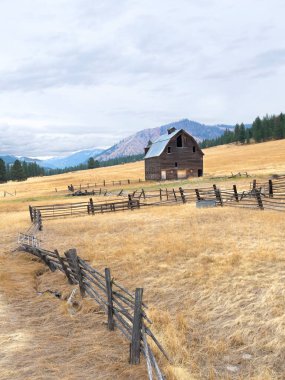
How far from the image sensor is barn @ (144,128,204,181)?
6303 cm

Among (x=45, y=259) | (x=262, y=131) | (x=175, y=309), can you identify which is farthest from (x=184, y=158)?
(x=262, y=131)

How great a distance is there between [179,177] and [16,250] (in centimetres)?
4750

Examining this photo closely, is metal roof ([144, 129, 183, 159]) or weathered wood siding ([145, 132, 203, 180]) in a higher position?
metal roof ([144, 129, 183, 159])

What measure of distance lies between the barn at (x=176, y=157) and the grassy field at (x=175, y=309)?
146ft

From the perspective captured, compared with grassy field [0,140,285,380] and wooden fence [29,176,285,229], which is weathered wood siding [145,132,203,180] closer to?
wooden fence [29,176,285,229]

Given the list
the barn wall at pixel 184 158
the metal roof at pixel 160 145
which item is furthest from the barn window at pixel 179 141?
the metal roof at pixel 160 145

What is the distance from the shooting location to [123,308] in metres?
8.72

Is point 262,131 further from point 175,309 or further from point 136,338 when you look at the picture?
point 136,338

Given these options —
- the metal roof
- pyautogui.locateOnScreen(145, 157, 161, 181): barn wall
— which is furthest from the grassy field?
pyautogui.locateOnScreen(145, 157, 161, 181): barn wall

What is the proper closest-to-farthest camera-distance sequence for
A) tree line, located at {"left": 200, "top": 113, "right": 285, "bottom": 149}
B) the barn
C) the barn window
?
the barn
the barn window
tree line, located at {"left": 200, "top": 113, "right": 285, "bottom": 149}

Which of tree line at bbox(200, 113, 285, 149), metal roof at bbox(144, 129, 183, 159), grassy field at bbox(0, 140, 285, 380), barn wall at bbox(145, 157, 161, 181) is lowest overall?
grassy field at bbox(0, 140, 285, 380)

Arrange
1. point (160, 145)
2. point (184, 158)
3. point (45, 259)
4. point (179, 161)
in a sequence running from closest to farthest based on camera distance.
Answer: point (45, 259)
point (179, 161)
point (184, 158)
point (160, 145)

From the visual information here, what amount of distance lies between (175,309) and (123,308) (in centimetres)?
173

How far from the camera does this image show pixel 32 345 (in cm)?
837
